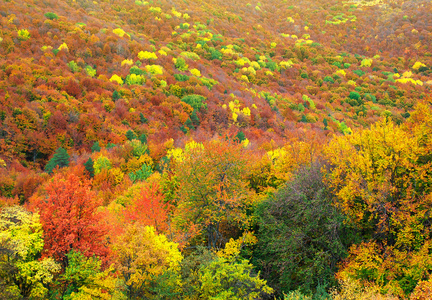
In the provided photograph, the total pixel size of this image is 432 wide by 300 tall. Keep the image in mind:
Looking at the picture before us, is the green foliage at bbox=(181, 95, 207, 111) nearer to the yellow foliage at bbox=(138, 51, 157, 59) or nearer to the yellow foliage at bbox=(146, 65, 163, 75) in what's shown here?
the yellow foliage at bbox=(146, 65, 163, 75)

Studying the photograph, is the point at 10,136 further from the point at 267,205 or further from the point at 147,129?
the point at 267,205

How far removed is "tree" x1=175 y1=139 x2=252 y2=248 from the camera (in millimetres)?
14531

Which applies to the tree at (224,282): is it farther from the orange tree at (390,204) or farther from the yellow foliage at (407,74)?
the yellow foliage at (407,74)

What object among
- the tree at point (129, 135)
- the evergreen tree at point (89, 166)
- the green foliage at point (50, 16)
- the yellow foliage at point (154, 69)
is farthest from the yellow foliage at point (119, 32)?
the evergreen tree at point (89, 166)

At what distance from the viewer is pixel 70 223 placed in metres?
12.2

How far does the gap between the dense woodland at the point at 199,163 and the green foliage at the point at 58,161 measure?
0.73 ft

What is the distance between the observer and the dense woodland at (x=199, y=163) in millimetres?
10539

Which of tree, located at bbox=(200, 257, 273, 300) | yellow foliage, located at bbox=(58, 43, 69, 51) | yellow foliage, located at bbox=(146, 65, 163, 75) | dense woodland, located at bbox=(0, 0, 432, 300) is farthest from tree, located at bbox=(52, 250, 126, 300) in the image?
yellow foliage, located at bbox=(58, 43, 69, 51)

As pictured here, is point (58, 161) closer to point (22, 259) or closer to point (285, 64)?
point (22, 259)

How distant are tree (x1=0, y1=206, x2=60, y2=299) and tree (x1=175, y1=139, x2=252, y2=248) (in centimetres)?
641

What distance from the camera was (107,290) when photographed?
438 inches

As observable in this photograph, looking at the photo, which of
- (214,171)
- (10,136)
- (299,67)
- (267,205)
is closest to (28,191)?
(10,136)

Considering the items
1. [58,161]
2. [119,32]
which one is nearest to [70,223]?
[58,161]

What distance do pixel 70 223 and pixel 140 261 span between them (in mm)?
5195
